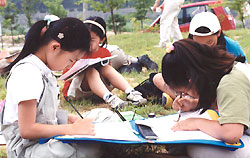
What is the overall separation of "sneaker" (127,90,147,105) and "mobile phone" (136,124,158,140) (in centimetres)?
90

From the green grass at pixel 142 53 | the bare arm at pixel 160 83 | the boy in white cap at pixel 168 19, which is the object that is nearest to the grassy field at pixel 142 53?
the green grass at pixel 142 53

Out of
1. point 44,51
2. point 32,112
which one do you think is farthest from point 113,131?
point 44,51

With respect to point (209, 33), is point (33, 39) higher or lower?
higher

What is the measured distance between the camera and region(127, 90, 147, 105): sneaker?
246 centimetres

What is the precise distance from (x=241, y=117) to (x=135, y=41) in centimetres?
486

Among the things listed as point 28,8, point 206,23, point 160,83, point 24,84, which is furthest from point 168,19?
point 28,8

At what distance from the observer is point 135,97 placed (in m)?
2.49

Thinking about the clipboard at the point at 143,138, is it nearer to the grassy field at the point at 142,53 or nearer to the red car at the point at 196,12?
the grassy field at the point at 142,53

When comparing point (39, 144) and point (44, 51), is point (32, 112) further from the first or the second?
point (44, 51)

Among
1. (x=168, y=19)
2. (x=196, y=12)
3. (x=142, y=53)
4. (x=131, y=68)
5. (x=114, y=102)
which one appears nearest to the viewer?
(x=114, y=102)

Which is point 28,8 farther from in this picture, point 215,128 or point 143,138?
point 215,128

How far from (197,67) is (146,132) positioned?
14.5 inches

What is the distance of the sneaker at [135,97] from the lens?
2456 mm

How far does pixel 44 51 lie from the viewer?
152 cm
